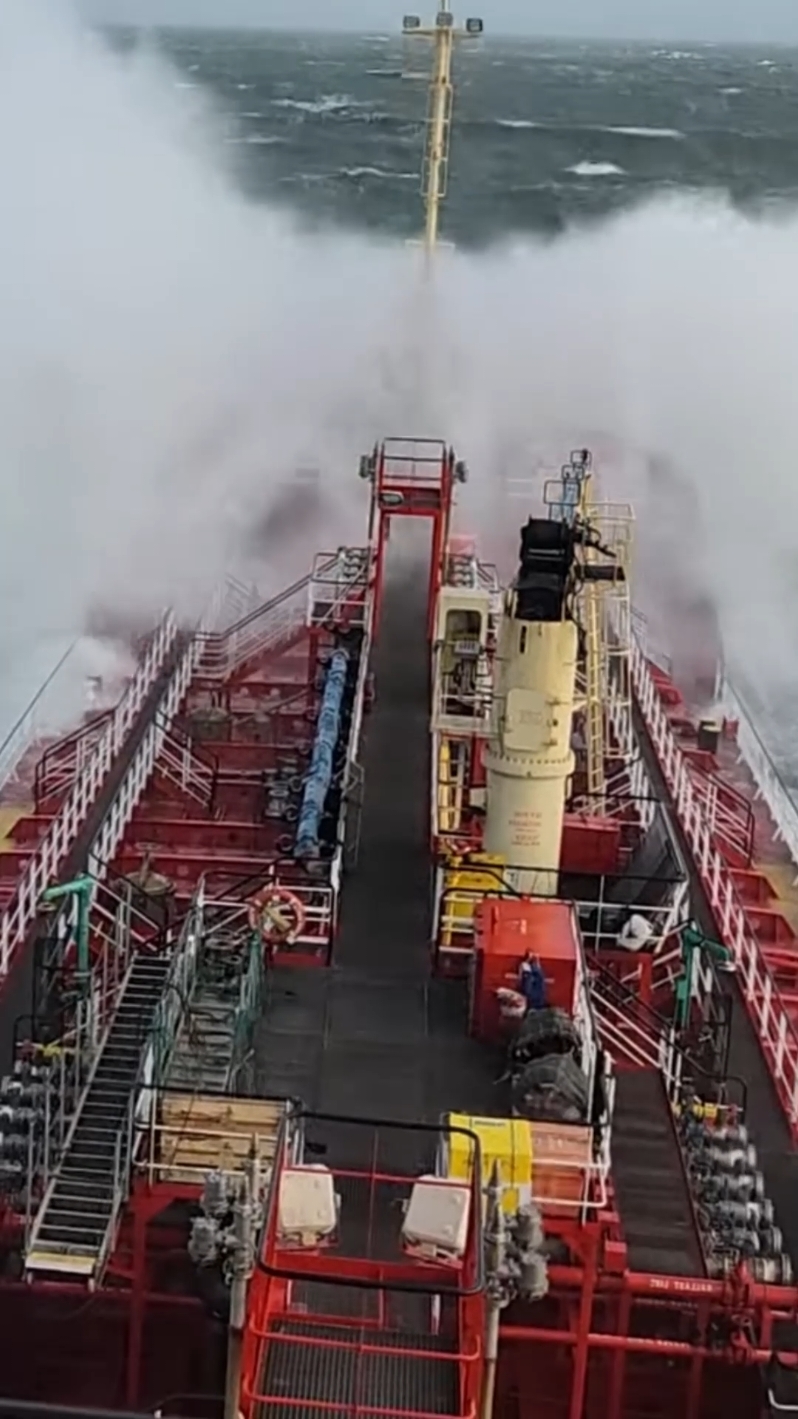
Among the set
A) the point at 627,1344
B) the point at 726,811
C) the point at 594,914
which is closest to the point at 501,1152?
the point at 627,1344

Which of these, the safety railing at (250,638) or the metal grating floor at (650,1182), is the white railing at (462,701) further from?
the safety railing at (250,638)

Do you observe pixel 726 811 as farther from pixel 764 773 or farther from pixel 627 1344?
pixel 627 1344

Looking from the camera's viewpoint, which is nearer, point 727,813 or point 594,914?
point 594,914

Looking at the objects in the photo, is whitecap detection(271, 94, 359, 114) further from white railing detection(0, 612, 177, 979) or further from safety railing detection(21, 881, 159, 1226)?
safety railing detection(21, 881, 159, 1226)

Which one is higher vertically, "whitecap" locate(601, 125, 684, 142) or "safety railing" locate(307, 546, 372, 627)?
"whitecap" locate(601, 125, 684, 142)

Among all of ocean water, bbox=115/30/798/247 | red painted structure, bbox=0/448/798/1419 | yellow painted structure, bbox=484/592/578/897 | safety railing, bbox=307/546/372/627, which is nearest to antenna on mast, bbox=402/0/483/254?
ocean water, bbox=115/30/798/247

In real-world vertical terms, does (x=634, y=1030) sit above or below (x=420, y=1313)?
above
